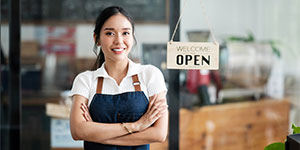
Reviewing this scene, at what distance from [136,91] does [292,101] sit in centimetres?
187

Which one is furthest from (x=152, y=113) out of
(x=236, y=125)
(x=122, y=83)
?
(x=236, y=125)

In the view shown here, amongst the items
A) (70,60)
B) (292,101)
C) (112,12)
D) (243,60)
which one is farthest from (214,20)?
(112,12)

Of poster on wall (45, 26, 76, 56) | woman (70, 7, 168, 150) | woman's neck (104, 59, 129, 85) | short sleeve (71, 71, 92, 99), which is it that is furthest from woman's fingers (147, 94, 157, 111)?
poster on wall (45, 26, 76, 56)

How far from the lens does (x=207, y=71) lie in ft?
9.36

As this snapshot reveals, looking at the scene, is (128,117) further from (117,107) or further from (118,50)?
(118,50)

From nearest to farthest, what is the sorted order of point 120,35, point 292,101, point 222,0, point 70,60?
point 120,35 < point 222,0 < point 292,101 < point 70,60

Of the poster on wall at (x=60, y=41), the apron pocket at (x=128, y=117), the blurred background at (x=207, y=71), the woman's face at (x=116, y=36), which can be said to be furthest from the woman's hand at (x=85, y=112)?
the poster on wall at (x=60, y=41)

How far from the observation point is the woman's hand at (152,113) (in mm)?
1502

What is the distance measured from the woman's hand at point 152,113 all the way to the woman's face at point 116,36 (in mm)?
222

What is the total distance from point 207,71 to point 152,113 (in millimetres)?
1412

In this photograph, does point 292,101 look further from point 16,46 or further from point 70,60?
point 16,46

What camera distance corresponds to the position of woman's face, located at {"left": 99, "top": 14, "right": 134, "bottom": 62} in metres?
1.52

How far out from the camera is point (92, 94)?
1.55 metres

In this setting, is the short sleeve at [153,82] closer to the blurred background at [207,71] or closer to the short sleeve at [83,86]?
the short sleeve at [83,86]
